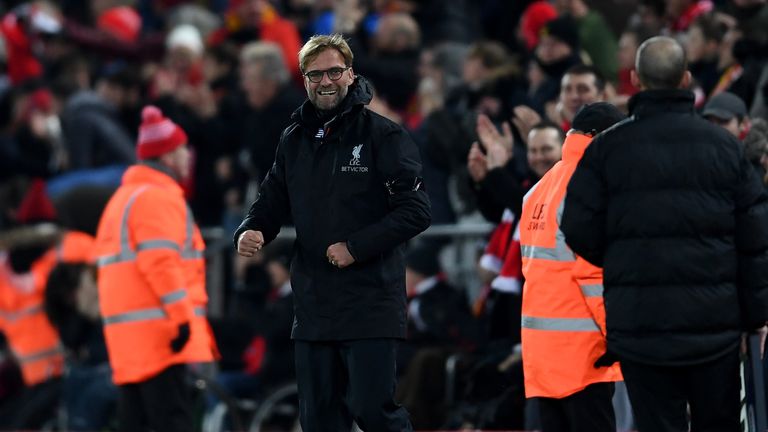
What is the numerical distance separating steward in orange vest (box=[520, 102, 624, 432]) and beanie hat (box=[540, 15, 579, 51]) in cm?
400

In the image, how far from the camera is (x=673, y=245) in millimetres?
7531

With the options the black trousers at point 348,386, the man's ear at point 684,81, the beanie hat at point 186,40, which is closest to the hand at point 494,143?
the black trousers at point 348,386

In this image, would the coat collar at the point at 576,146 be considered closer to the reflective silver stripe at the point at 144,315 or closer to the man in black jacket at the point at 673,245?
the man in black jacket at the point at 673,245

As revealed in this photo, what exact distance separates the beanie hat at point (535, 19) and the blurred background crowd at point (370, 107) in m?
0.02

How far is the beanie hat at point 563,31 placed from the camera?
1283 cm

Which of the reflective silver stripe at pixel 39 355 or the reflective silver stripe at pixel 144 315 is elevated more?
the reflective silver stripe at pixel 144 315

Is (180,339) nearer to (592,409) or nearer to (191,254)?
(191,254)

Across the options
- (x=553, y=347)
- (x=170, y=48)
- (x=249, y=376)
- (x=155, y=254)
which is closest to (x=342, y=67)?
(x=553, y=347)

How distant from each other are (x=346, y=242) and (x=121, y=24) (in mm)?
12116

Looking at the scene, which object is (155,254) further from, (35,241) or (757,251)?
(35,241)

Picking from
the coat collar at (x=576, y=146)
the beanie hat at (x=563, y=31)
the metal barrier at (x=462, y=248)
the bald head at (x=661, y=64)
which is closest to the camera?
the bald head at (x=661, y=64)

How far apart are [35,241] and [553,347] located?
855 cm

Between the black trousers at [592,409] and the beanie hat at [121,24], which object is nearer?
the black trousers at [592,409]

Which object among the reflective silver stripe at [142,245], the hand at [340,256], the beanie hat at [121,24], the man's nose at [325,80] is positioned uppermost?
the beanie hat at [121,24]
